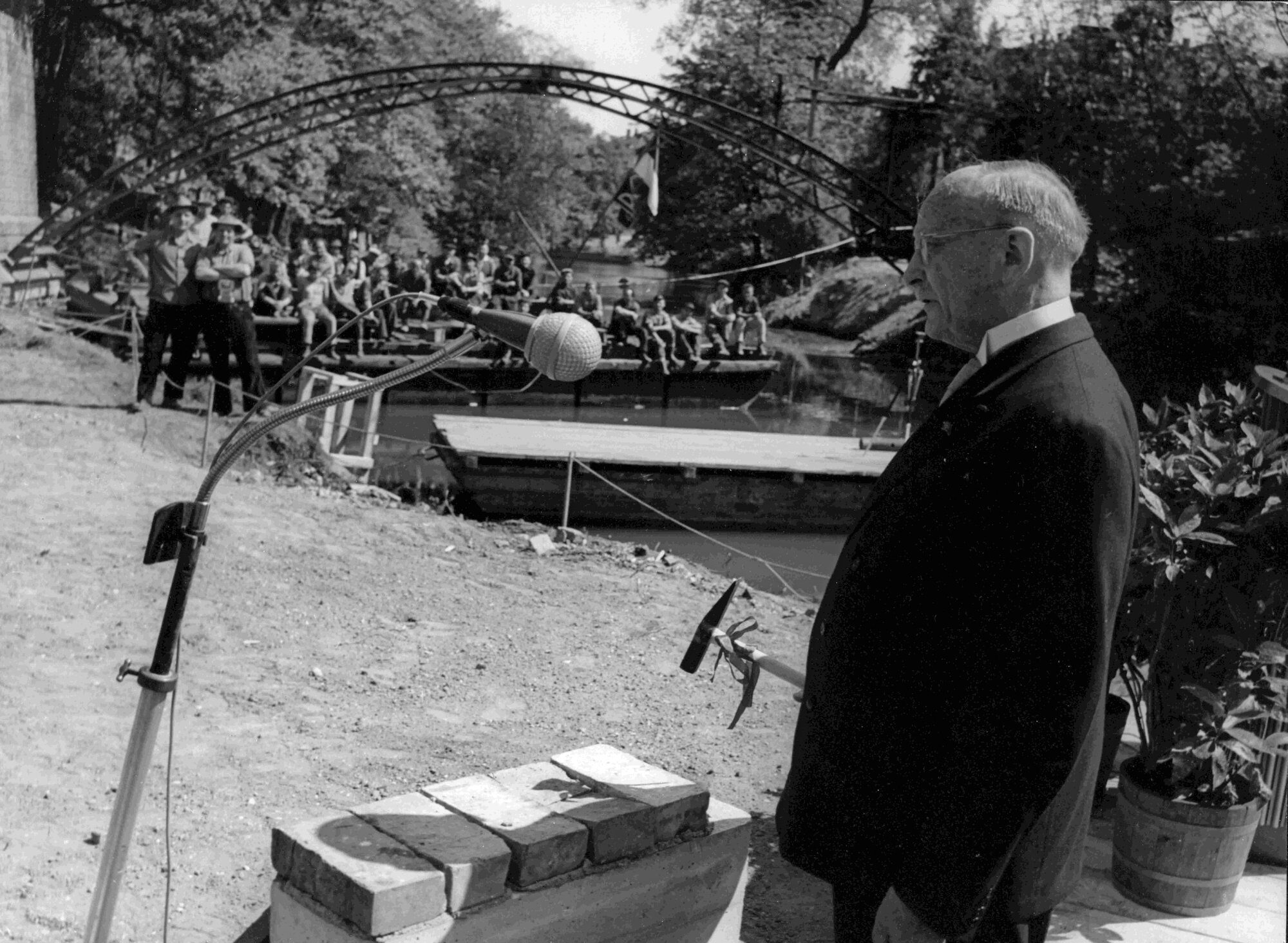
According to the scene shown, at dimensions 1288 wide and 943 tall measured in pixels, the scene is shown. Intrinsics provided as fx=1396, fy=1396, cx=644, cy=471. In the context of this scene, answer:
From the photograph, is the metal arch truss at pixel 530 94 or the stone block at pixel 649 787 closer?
the stone block at pixel 649 787

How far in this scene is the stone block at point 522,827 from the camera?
2479mm

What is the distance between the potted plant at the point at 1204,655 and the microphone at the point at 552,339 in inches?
92.7

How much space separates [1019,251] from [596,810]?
1323 millimetres

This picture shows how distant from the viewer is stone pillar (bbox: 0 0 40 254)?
971 inches

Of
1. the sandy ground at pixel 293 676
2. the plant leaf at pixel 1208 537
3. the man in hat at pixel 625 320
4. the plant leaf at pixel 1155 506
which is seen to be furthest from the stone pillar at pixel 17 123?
the plant leaf at pixel 1208 537

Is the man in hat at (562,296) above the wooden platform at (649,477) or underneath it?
above

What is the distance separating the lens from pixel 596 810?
8.77 ft

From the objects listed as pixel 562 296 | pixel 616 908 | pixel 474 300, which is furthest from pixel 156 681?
pixel 562 296

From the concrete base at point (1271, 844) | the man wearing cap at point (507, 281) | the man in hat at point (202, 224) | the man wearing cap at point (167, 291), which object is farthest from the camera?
the man wearing cap at point (507, 281)

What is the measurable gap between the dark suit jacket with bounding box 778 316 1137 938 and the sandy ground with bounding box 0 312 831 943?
194cm

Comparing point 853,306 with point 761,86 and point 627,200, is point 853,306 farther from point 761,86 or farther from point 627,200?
point 627,200

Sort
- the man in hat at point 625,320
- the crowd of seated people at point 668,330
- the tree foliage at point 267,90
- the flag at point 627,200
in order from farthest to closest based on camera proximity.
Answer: the tree foliage at point 267,90 → the man in hat at point 625,320 → the crowd of seated people at point 668,330 → the flag at point 627,200

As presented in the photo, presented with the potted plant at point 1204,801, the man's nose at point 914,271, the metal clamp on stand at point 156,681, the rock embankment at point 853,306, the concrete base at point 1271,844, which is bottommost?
the concrete base at point 1271,844

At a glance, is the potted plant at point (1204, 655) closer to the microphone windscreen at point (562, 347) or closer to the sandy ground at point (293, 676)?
the sandy ground at point (293, 676)
